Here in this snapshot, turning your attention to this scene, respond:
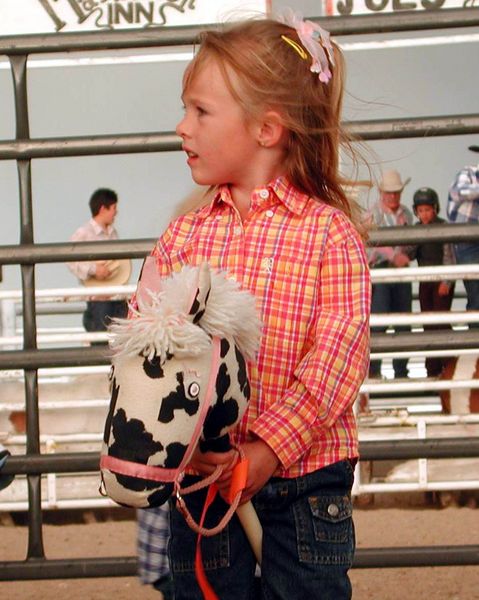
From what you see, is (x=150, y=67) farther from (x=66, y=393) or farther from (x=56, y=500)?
(x=56, y=500)

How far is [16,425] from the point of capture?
6242 millimetres

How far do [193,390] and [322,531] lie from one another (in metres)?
0.41

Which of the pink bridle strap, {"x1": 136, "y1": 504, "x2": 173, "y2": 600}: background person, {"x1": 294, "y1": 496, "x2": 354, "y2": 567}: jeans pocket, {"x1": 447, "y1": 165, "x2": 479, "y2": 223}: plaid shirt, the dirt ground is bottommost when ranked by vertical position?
the dirt ground

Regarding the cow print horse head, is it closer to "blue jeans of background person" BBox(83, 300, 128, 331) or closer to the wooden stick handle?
the wooden stick handle

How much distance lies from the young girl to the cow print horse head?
0.15 metres

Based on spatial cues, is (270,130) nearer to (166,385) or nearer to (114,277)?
(166,385)

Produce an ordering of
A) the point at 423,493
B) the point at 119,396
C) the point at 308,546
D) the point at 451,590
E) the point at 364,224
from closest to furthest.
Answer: the point at 119,396, the point at 308,546, the point at 364,224, the point at 451,590, the point at 423,493

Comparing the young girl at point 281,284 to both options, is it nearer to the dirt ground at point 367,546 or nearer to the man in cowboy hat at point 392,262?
the dirt ground at point 367,546

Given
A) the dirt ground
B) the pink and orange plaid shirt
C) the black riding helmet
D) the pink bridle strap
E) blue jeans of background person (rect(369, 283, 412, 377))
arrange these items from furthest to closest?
the black riding helmet
blue jeans of background person (rect(369, 283, 412, 377))
the dirt ground
the pink and orange plaid shirt
the pink bridle strap

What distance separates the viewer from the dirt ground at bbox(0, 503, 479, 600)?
4164 millimetres

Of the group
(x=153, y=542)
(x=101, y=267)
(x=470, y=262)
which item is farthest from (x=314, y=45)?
(x=101, y=267)

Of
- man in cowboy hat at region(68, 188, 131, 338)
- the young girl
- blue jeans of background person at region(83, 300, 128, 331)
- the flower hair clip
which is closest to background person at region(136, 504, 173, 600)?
the young girl

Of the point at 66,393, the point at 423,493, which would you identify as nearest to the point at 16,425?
the point at 66,393

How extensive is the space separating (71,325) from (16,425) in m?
3.01
